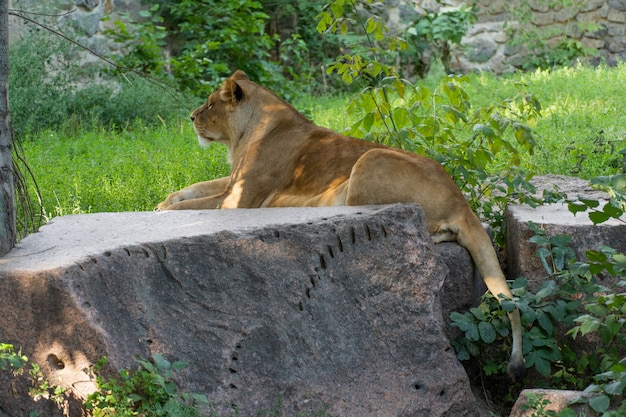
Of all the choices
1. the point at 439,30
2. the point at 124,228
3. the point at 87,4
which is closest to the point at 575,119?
the point at 439,30

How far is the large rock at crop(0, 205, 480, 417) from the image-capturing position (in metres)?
3.68

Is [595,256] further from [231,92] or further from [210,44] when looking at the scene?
[210,44]

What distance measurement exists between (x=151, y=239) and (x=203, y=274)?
0.29 metres

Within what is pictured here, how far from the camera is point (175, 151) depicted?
8.27 metres

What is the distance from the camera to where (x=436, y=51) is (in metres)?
14.1

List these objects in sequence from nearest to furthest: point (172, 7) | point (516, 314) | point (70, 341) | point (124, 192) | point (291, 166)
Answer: point (70, 341), point (516, 314), point (291, 166), point (124, 192), point (172, 7)

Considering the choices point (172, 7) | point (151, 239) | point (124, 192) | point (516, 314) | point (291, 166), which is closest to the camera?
point (151, 239)

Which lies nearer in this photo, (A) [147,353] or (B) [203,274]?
(A) [147,353]

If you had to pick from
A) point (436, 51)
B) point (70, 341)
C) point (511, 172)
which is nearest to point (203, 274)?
point (70, 341)

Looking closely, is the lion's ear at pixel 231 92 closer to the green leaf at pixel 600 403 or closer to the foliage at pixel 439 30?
the green leaf at pixel 600 403

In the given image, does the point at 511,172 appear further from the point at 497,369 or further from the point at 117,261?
the point at 117,261

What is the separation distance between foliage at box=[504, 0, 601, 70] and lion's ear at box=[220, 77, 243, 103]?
866 cm

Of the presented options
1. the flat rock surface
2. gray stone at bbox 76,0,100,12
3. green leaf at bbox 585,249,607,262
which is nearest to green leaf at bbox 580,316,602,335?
green leaf at bbox 585,249,607,262

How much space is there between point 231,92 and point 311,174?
3.38ft
